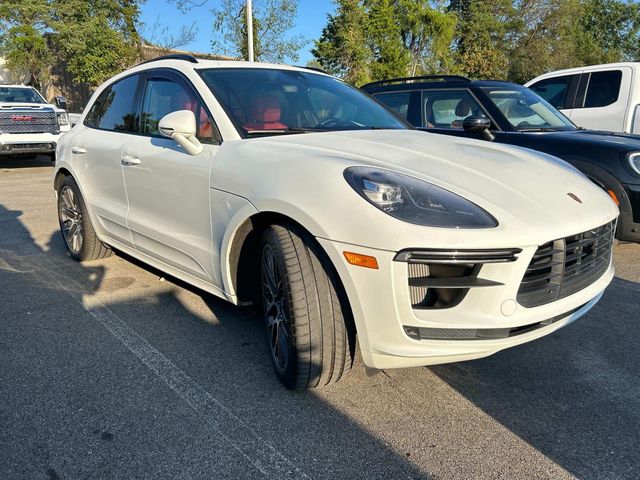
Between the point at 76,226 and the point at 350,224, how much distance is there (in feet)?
11.3

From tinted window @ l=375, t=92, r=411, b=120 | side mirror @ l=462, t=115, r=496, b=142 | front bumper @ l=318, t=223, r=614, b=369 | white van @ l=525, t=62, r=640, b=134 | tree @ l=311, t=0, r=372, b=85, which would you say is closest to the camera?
front bumper @ l=318, t=223, r=614, b=369

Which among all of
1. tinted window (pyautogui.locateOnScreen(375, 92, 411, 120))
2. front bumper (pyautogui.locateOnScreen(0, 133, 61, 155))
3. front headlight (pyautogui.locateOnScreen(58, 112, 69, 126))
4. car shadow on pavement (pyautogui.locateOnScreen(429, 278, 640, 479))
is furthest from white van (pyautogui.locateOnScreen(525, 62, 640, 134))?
front headlight (pyautogui.locateOnScreen(58, 112, 69, 126))

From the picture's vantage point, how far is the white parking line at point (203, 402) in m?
2.01

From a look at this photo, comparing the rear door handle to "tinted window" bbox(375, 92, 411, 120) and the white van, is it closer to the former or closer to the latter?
"tinted window" bbox(375, 92, 411, 120)

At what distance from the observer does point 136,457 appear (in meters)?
2.05

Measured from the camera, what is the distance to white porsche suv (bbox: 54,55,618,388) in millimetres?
1979

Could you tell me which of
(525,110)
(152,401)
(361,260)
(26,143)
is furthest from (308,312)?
(26,143)

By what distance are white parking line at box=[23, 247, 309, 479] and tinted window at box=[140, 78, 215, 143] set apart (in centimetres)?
127

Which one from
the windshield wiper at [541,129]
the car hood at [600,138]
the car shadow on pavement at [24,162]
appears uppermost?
the windshield wiper at [541,129]

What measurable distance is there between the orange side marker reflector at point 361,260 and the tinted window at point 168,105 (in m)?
1.23

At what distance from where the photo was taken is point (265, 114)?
117 inches

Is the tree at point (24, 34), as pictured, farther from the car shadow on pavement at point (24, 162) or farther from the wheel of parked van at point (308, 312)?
the wheel of parked van at point (308, 312)

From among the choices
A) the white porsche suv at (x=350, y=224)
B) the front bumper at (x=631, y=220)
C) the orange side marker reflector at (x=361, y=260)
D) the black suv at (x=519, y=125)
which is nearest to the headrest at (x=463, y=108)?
the black suv at (x=519, y=125)

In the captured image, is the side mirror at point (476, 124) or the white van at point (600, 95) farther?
the white van at point (600, 95)
